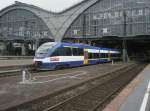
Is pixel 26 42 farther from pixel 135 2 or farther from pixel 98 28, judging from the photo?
pixel 135 2

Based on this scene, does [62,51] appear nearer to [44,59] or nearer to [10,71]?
[44,59]

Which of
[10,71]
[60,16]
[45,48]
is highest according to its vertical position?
[60,16]

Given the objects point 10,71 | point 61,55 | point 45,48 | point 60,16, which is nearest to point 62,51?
point 61,55

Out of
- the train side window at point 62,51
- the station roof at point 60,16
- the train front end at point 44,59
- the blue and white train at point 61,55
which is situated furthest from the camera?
the station roof at point 60,16

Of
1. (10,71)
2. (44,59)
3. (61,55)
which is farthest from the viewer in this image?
(61,55)

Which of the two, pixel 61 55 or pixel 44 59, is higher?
pixel 61 55

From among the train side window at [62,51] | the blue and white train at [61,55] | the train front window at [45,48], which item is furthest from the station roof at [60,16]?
the train front window at [45,48]

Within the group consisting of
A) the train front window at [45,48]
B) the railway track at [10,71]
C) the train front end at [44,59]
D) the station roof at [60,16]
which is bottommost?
the railway track at [10,71]

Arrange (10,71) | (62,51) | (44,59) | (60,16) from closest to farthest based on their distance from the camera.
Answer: (10,71), (44,59), (62,51), (60,16)

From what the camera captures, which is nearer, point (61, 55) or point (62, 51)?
point (61, 55)

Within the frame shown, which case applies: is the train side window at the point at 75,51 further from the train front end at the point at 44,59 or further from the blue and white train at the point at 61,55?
the train front end at the point at 44,59

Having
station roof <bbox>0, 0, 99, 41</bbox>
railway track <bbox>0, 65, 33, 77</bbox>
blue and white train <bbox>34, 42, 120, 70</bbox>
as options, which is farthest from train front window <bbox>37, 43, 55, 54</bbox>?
station roof <bbox>0, 0, 99, 41</bbox>

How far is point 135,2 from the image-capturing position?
96625mm

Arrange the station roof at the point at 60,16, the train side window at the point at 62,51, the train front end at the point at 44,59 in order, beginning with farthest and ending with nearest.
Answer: the station roof at the point at 60,16
the train side window at the point at 62,51
the train front end at the point at 44,59
